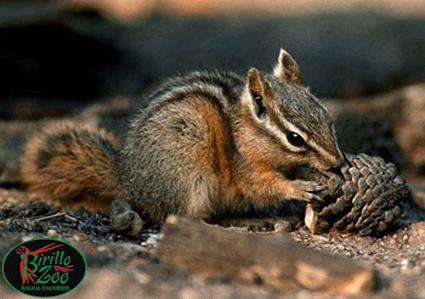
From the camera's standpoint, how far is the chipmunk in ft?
17.7

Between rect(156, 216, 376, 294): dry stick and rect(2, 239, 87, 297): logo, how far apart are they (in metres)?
0.50

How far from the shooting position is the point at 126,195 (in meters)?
5.89

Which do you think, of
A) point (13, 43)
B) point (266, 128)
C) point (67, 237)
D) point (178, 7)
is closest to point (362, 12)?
point (178, 7)

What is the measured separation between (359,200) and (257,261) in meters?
1.52

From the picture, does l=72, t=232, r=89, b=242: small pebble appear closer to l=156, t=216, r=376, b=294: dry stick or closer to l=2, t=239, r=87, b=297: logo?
l=2, t=239, r=87, b=297: logo

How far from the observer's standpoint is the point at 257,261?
4125 millimetres

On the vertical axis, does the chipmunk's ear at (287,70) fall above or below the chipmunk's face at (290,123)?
above

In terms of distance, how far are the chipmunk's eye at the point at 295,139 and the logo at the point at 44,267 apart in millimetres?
1677

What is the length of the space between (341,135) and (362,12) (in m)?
6.94

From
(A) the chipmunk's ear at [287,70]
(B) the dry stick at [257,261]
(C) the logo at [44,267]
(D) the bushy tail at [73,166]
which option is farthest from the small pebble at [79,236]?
(A) the chipmunk's ear at [287,70]

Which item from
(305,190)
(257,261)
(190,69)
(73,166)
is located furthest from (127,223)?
(190,69)

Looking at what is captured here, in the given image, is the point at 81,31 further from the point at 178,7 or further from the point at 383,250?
the point at 383,250

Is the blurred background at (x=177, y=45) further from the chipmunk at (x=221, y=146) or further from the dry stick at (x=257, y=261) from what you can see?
the dry stick at (x=257, y=261)

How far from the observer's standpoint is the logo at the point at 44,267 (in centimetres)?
414
